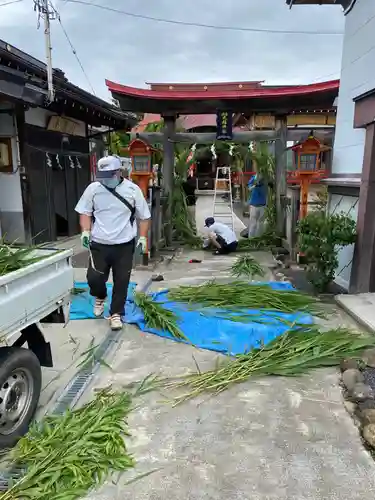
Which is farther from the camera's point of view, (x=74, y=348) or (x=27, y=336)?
(x=74, y=348)

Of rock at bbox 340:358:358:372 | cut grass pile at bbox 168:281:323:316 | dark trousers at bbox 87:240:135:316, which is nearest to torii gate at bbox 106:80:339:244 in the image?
cut grass pile at bbox 168:281:323:316

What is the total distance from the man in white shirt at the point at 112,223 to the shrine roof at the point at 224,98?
497cm

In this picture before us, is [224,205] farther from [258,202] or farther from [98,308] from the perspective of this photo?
[98,308]

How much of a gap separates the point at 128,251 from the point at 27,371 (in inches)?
80.4

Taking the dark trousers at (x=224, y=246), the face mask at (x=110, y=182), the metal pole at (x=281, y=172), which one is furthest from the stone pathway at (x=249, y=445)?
the metal pole at (x=281, y=172)

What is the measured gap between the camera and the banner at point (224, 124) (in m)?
9.02

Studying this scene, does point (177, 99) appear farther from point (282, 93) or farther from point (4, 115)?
point (4, 115)

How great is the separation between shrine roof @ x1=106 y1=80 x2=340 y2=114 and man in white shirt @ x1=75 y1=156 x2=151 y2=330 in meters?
4.97

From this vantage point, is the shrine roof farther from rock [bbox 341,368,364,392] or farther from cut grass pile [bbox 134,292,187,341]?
rock [bbox 341,368,364,392]

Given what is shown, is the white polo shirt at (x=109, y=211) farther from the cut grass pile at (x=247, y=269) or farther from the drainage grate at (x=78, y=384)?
the cut grass pile at (x=247, y=269)

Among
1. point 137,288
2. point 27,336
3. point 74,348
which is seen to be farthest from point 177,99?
point 27,336

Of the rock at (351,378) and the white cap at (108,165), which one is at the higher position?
the white cap at (108,165)

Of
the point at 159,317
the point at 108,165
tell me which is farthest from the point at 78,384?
the point at 108,165

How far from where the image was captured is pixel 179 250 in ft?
30.6
